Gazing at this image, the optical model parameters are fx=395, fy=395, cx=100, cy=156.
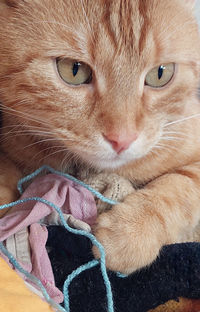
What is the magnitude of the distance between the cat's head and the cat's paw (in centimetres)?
17

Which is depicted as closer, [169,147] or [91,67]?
[91,67]

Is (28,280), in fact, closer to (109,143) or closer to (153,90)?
(109,143)

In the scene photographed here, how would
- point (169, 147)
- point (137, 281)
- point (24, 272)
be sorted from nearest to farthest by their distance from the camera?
point (24, 272) < point (137, 281) < point (169, 147)

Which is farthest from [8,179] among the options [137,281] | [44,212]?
[137,281]

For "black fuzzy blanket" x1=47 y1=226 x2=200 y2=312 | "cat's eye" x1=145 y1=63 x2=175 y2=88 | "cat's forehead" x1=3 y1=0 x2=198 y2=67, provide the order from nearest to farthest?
"black fuzzy blanket" x1=47 y1=226 x2=200 y2=312, "cat's forehead" x1=3 y1=0 x2=198 y2=67, "cat's eye" x1=145 y1=63 x2=175 y2=88

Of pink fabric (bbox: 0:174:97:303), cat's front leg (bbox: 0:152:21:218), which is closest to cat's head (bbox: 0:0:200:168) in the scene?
pink fabric (bbox: 0:174:97:303)

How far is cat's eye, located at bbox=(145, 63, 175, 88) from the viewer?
47.3 inches

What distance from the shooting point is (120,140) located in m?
1.07

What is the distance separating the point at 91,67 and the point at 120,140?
23 cm

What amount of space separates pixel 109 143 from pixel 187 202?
373 millimetres

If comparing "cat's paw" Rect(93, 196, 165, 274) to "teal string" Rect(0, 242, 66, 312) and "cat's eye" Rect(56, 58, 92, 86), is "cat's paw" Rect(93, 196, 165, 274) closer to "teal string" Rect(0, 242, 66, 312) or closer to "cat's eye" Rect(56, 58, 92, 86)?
"teal string" Rect(0, 242, 66, 312)

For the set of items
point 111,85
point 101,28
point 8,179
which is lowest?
point 8,179

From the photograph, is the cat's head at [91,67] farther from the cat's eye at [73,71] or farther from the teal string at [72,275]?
the teal string at [72,275]

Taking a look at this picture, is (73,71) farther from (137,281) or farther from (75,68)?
(137,281)
